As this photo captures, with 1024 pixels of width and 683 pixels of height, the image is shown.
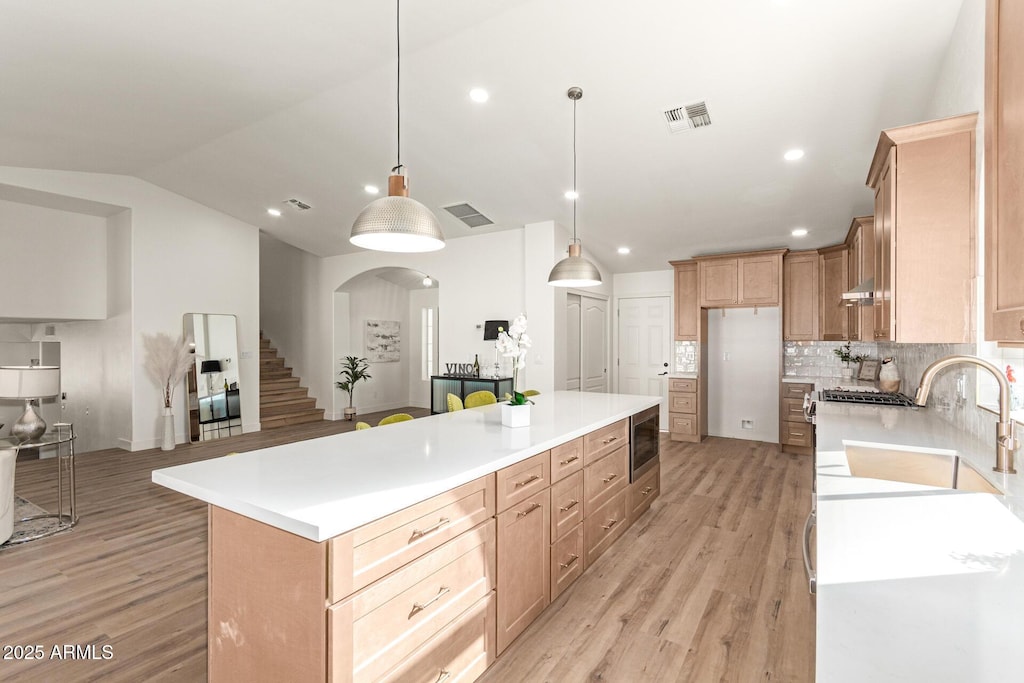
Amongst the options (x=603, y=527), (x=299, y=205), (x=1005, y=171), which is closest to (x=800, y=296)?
(x=603, y=527)

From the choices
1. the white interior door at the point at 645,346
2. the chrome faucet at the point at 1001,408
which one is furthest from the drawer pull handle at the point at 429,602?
the white interior door at the point at 645,346

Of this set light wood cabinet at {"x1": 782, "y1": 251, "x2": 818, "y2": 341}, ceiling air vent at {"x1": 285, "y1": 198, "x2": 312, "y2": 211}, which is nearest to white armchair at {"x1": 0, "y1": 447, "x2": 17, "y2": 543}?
ceiling air vent at {"x1": 285, "y1": 198, "x2": 312, "y2": 211}

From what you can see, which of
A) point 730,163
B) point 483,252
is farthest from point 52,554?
point 730,163

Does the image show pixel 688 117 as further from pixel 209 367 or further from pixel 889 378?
pixel 209 367

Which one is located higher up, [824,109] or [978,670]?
[824,109]

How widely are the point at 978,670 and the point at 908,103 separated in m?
3.98

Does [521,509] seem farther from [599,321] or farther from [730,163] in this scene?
[599,321]

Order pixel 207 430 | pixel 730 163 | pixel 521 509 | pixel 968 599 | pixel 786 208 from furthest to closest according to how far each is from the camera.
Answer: pixel 207 430 < pixel 786 208 < pixel 730 163 < pixel 521 509 < pixel 968 599

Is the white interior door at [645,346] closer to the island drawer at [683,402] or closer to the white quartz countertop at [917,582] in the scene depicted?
the island drawer at [683,402]

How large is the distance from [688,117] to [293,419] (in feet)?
23.7

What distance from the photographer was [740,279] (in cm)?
598

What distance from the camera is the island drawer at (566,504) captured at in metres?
2.37

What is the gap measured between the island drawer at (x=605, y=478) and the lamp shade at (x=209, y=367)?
6.04 meters

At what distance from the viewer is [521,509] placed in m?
2.09
